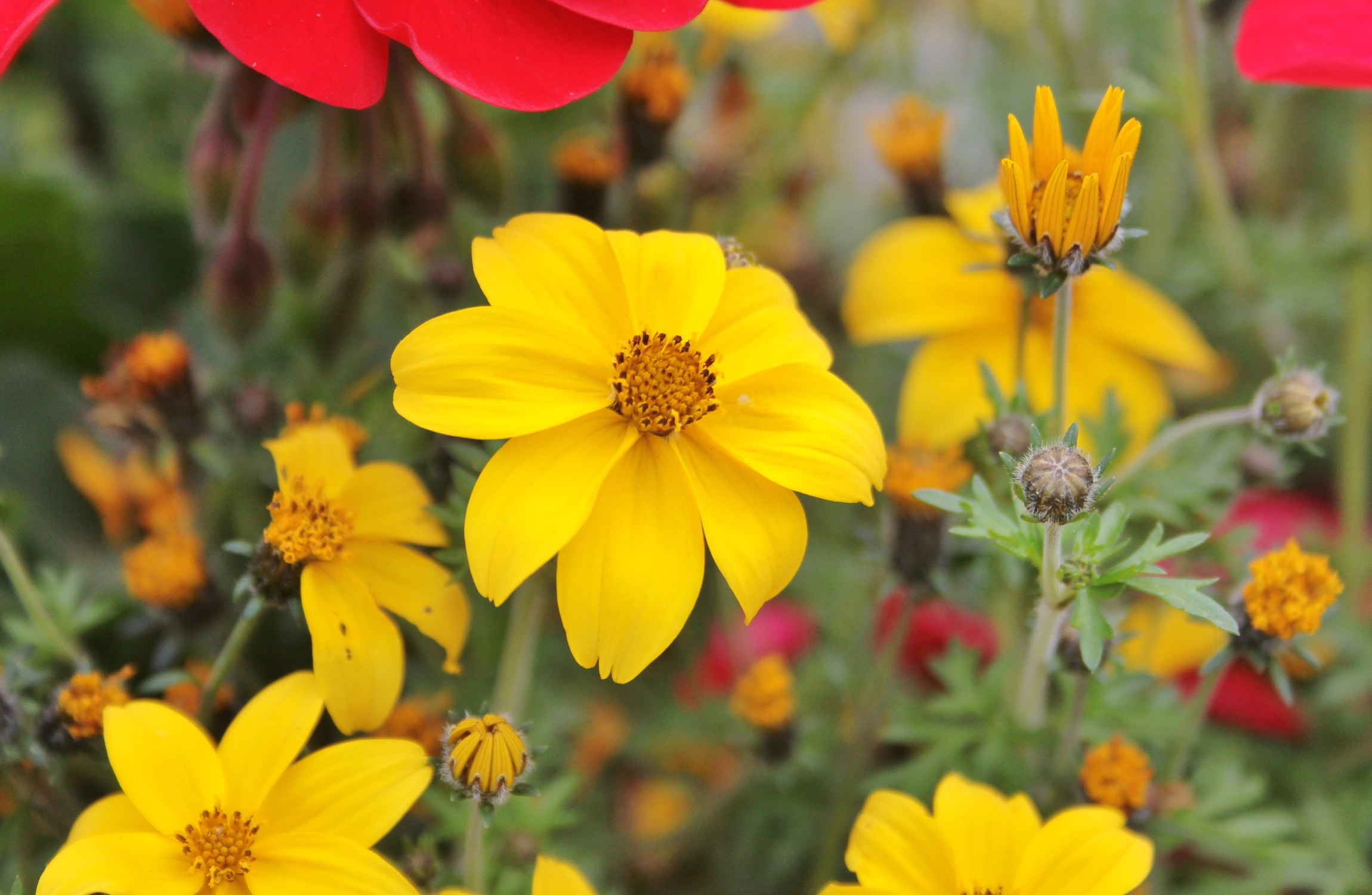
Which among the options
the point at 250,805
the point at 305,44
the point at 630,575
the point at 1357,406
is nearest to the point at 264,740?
the point at 250,805

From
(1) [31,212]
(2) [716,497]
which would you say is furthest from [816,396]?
(1) [31,212]

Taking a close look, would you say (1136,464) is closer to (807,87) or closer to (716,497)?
(716,497)

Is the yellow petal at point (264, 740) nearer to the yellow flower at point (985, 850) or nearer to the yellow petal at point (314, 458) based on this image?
the yellow petal at point (314, 458)

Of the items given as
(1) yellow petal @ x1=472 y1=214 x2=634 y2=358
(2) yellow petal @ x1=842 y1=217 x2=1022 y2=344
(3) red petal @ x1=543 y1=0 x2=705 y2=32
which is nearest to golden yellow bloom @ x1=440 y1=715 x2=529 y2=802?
(1) yellow petal @ x1=472 y1=214 x2=634 y2=358

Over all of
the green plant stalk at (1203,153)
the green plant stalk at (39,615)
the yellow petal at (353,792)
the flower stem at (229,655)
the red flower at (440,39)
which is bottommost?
the yellow petal at (353,792)

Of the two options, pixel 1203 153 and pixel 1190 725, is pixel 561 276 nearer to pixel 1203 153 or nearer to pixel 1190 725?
pixel 1190 725

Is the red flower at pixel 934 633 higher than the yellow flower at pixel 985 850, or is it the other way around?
the red flower at pixel 934 633

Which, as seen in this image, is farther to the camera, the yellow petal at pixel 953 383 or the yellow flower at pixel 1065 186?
the yellow petal at pixel 953 383

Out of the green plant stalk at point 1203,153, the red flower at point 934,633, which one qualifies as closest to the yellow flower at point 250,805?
the red flower at point 934,633
